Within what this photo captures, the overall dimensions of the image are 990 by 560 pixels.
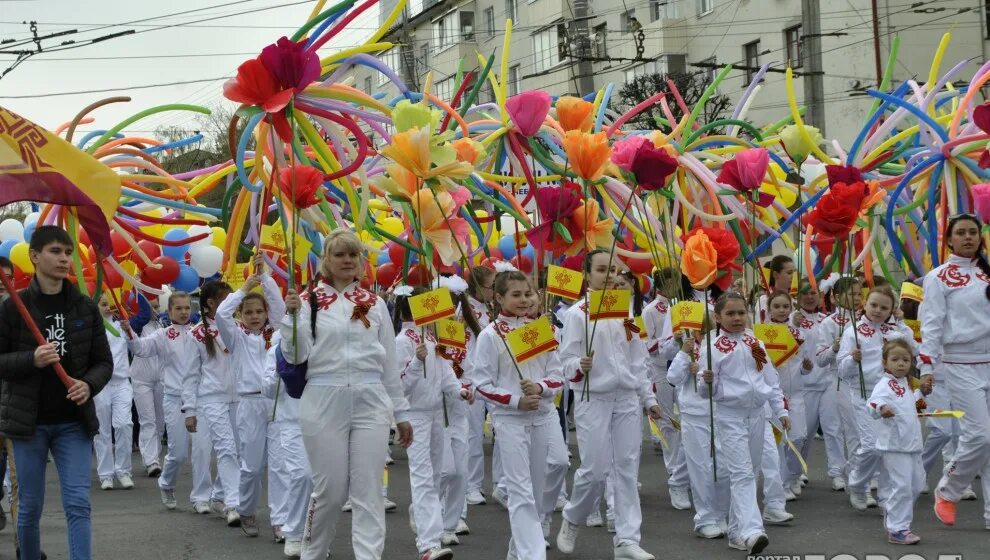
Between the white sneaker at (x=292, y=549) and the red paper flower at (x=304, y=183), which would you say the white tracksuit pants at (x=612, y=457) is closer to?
the white sneaker at (x=292, y=549)

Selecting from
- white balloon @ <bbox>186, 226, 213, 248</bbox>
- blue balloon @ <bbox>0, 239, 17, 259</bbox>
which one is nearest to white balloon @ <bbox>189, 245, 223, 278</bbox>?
white balloon @ <bbox>186, 226, 213, 248</bbox>

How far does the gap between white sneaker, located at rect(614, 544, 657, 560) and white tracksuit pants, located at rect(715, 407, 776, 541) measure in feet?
2.03

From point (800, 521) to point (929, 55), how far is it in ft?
69.5

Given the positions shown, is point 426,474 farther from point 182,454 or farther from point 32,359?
point 182,454

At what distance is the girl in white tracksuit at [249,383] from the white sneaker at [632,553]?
9.21 ft

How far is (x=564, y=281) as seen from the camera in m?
8.07

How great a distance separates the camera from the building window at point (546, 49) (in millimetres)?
37219

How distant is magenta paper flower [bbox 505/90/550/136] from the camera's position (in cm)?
1060

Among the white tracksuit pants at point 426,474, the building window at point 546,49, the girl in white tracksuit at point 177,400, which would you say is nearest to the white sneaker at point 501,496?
the white tracksuit pants at point 426,474

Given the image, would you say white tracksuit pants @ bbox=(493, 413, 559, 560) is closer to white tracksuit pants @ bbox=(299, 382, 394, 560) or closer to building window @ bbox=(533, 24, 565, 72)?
white tracksuit pants @ bbox=(299, 382, 394, 560)

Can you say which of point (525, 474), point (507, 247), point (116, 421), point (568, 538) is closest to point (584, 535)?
point (568, 538)

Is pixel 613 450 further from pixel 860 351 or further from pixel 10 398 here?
pixel 10 398

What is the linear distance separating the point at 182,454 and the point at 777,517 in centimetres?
491

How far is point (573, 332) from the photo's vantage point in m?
7.97
